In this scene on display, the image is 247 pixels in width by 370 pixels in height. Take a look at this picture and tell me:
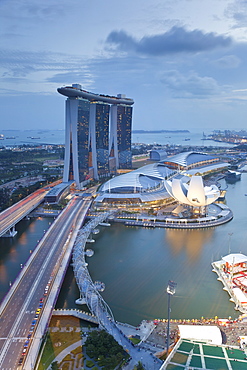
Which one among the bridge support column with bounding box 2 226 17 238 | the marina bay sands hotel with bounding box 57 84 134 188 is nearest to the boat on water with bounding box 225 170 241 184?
the marina bay sands hotel with bounding box 57 84 134 188

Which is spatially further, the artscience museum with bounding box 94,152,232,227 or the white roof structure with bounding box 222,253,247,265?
the artscience museum with bounding box 94,152,232,227

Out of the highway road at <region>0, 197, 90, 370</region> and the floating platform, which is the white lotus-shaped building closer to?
the floating platform

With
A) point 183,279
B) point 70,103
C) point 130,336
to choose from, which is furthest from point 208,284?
point 70,103

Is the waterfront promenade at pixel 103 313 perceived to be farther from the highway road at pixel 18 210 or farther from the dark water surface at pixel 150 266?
the highway road at pixel 18 210

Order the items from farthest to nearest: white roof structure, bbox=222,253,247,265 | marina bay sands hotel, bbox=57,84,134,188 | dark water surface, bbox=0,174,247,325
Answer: marina bay sands hotel, bbox=57,84,134,188 < white roof structure, bbox=222,253,247,265 < dark water surface, bbox=0,174,247,325

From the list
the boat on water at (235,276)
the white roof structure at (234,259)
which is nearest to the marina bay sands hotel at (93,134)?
the white roof structure at (234,259)

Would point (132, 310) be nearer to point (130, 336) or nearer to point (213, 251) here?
point (130, 336)

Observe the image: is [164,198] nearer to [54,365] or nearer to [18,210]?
[18,210]

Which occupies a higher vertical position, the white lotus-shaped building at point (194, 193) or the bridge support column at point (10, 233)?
the white lotus-shaped building at point (194, 193)
